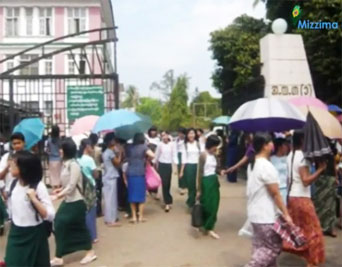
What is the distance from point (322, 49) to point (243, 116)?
1278cm

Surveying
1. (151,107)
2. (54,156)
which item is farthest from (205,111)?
(54,156)

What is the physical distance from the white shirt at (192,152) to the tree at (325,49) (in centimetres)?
957

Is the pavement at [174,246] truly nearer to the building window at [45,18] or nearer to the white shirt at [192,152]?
the white shirt at [192,152]

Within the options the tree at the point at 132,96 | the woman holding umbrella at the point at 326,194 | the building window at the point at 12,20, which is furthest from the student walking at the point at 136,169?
the tree at the point at 132,96

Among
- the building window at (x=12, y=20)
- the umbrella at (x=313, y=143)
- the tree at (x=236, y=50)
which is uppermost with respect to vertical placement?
the building window at (x=12, y=20)

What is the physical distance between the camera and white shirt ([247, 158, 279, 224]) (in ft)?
15.1

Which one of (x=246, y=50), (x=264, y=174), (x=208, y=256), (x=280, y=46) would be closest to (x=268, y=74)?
(x=280, y=46)

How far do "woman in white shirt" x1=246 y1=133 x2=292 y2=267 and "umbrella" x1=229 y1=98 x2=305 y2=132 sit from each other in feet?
5.75

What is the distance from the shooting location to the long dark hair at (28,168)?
13.7 ft

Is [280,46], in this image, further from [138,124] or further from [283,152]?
[283,152]

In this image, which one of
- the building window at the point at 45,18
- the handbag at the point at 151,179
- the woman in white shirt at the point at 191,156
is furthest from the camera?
the building window at the point at 45,18

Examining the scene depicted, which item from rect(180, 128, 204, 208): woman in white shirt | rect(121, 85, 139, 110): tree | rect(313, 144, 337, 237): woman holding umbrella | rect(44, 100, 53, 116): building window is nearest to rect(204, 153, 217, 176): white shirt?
rect(313, 144, 337, 237): woman holding umbrella

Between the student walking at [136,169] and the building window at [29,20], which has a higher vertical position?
the building window at [29,20]

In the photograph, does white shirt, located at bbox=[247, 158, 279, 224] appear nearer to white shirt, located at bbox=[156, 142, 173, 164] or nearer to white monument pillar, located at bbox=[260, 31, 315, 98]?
white shirt, located at bbox=[156, 142, 173, 164]
